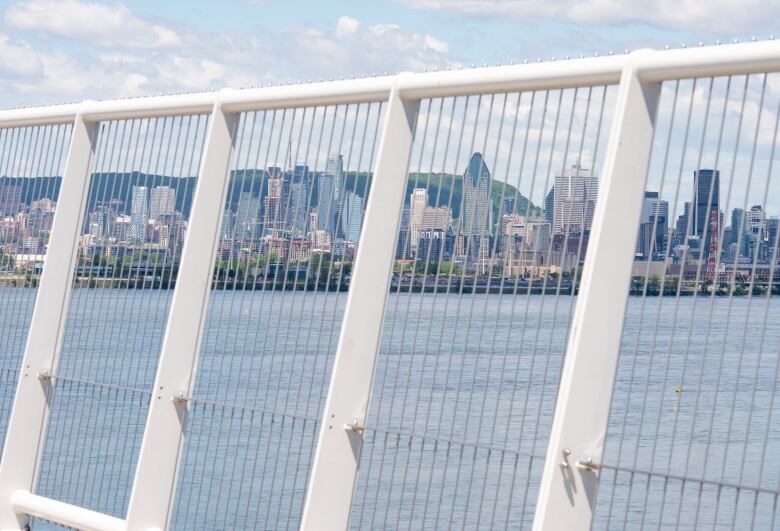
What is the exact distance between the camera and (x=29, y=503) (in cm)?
659

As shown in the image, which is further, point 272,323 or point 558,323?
point 272,323

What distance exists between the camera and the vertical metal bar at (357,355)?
15.8 feet

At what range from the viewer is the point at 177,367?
18.9ft

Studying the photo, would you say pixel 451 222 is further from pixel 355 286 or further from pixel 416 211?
pixel 355 286

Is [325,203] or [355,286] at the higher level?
[325,203]

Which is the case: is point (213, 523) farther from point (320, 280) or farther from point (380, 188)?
point (380, 188)

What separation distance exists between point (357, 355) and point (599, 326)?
1143 mm

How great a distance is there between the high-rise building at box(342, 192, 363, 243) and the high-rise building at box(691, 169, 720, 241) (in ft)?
5.46

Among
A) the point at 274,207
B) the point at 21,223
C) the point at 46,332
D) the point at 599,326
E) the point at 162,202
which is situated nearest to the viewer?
the point at 599,326

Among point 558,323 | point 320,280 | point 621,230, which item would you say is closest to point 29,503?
point 320,280

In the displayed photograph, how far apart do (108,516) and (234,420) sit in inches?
43.4

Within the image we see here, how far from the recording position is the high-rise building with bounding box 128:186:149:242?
6312 mm

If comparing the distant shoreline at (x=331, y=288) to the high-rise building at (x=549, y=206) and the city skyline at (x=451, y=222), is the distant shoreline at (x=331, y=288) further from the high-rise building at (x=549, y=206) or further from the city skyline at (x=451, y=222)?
the high-rise building at (x=549, y=206)

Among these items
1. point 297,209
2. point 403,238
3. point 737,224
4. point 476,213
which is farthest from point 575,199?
point 297,209
